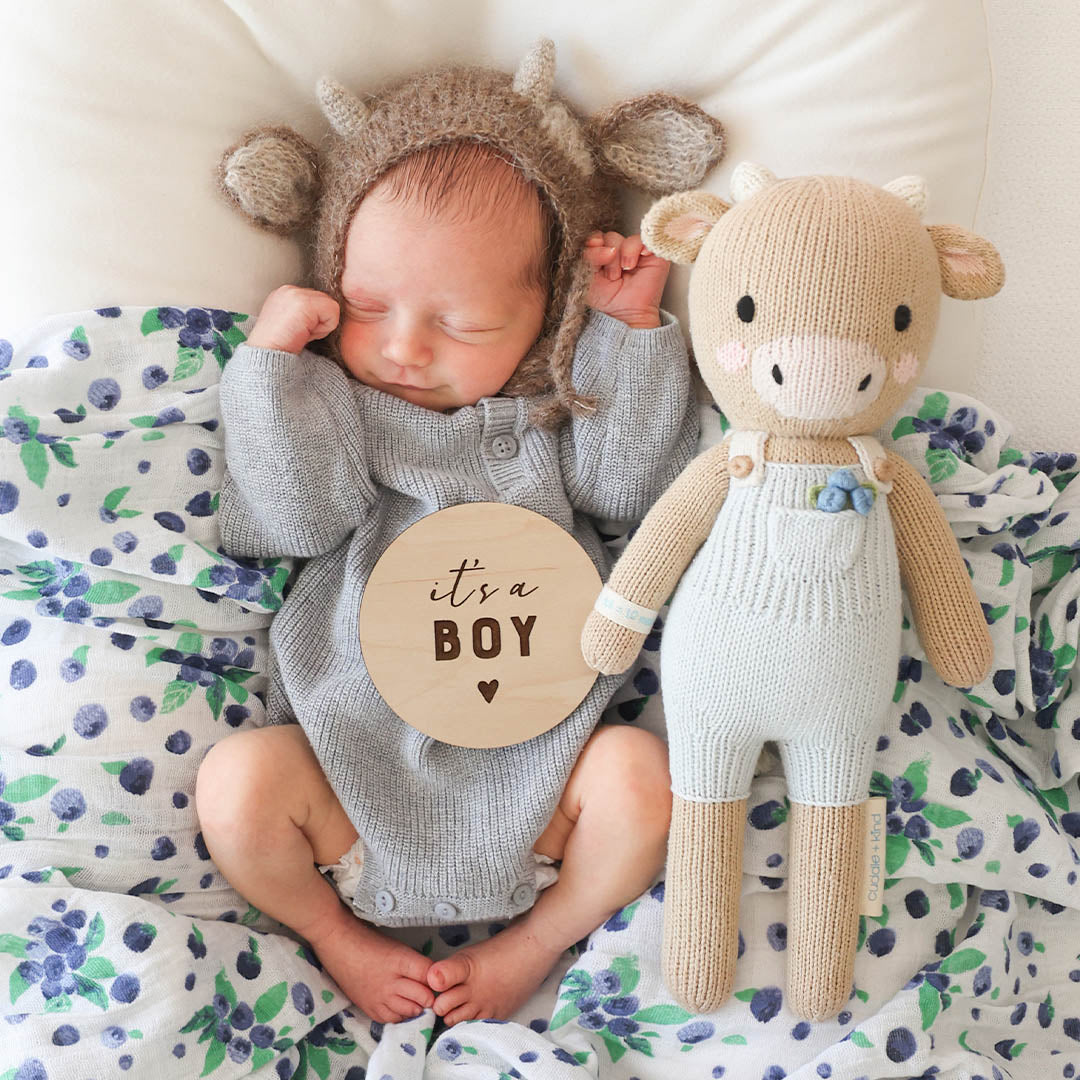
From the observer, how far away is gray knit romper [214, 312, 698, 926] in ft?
3.34

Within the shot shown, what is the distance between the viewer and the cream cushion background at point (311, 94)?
1010 mm

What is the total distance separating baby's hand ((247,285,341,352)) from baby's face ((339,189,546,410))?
0.10ft

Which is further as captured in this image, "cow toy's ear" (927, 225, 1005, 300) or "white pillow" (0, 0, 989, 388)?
"white pillow" (0, 0, 989, 388)

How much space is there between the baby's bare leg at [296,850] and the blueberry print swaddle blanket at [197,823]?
1.1 inches

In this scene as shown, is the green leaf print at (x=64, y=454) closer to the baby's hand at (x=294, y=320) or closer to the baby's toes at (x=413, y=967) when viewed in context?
the baby's hand at (x=294, y=320)

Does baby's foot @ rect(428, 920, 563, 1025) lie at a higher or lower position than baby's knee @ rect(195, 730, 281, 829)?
lower

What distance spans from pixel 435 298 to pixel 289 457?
0.21 metres

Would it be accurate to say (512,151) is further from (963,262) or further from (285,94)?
(963,262)

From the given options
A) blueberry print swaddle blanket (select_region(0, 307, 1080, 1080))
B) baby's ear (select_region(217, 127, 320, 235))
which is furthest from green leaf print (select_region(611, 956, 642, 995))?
baby's ear (select_region(217, 127, 320, 235))

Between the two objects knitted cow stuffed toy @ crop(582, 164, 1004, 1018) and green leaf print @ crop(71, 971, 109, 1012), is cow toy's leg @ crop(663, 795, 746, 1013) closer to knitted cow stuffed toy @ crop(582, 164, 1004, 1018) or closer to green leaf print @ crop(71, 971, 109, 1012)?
knitted cow stuffed toy @ crop(582, 164, 1004, 1018)

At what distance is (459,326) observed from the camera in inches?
41.5

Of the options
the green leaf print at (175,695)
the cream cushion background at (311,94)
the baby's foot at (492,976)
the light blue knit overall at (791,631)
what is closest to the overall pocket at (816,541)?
the light blue knit overall at (791,631)

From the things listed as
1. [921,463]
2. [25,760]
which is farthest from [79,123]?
[921,463]

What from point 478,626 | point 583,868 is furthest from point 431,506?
point 583,868
